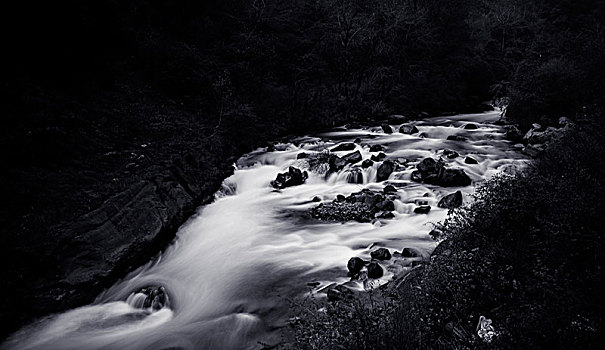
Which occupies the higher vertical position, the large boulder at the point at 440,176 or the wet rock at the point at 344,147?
the wet rock at the point at 344,147

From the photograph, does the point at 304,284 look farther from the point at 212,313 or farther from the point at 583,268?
the point at 583,268

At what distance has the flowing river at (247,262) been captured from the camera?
7.09 metres

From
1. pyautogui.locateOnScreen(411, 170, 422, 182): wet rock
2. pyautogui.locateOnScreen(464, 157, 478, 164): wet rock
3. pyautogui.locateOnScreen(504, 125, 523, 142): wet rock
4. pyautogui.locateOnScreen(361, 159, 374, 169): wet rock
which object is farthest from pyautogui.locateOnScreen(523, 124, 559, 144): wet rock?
pyautogui.locateOnScreen(361, 159, 374, 169): wet rock

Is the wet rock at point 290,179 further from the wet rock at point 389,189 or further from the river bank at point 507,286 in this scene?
the river bank at point 507,286

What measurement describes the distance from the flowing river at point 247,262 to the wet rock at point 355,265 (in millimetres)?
221

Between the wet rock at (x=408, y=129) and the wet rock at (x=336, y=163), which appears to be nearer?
the wet rock at (x=336, y=163)

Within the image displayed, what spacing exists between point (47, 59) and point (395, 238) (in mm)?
14342

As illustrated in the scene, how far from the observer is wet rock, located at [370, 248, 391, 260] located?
863 centimetres

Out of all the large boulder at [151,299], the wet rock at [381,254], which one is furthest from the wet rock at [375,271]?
the large boulder at [151,299]

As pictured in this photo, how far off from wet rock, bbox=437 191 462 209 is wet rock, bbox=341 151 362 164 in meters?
5.07

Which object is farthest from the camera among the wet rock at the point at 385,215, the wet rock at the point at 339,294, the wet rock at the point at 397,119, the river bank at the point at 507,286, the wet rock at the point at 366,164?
the wet rock at the point at 397,119

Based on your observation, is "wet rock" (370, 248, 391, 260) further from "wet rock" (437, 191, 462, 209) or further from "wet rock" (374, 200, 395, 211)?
"wet rock" (437, 191, 462, 209)

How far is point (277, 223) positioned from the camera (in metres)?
11.8

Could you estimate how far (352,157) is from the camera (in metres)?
16.3
